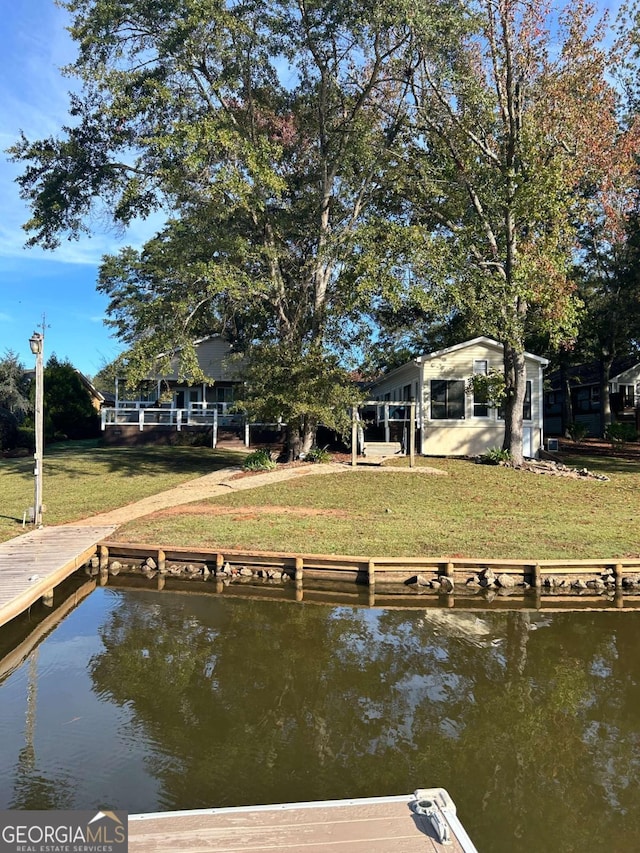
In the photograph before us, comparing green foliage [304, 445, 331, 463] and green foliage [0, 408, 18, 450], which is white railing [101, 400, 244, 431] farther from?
green foliage [304, 445, 331, 463]

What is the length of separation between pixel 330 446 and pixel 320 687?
687 inches

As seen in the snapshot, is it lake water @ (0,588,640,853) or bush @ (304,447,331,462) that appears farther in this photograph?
bush @ (304,447,331,462)

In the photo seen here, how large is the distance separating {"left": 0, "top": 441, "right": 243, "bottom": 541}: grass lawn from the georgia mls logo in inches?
338

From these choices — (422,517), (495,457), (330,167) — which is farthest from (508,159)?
(422,517)

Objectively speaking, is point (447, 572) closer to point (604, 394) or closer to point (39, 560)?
point (39, 560)

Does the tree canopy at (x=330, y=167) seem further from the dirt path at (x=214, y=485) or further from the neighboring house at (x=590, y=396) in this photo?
the neighboring house at (x=590, y=396)

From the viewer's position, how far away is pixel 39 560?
910cm

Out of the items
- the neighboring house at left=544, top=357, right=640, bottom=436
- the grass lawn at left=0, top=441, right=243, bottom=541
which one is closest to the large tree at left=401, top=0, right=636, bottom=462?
the grass lawn at left=0, top=441, right=243, bottom=541

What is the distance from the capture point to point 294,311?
19.6 metres

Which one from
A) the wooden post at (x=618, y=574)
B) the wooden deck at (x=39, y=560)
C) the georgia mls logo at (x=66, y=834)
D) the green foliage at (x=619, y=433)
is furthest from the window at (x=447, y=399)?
the georgia mls logo at (x=66, y=834)

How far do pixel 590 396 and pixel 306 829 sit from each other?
115ft

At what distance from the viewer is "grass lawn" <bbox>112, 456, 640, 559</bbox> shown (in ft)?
34.6

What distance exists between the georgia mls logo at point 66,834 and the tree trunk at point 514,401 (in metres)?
16.7

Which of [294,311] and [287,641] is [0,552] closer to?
[287,641]
